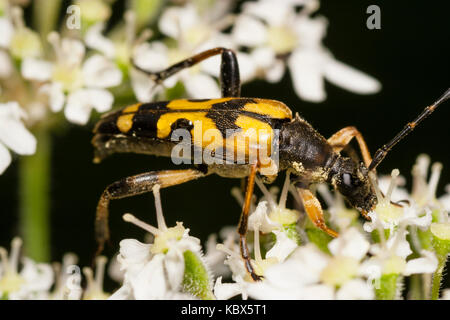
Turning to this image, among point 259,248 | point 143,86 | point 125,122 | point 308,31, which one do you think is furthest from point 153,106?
point 308,31

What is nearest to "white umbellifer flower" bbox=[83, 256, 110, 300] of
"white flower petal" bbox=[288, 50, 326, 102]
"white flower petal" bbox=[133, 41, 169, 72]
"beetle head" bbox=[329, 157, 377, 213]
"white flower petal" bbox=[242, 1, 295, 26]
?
"white flower petal" bbox=[133, 41, 169, 72]

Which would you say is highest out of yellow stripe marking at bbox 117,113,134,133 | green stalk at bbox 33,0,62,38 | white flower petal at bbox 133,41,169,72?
green stalk at bbox 33,0,62,38

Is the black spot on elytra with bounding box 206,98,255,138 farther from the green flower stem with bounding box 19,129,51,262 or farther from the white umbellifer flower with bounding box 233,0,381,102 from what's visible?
the green flower stem with bounding box 19,129,51,262

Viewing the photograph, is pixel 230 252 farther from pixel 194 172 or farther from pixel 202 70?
pixel 202 70

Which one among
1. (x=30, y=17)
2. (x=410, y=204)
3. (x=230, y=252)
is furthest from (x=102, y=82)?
(x=410, y=204)

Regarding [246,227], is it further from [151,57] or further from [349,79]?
[349,79]

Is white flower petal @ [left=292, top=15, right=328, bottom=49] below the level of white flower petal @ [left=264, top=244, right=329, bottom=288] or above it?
above
